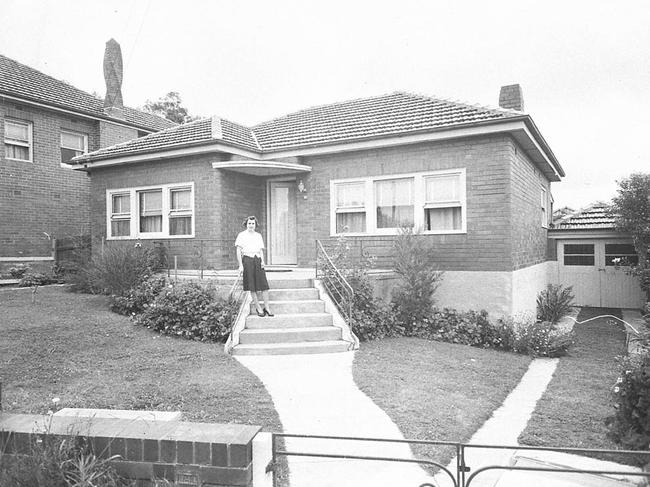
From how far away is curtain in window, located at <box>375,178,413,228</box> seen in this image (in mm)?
12336

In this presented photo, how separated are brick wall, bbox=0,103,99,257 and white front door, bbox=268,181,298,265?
8.15 m

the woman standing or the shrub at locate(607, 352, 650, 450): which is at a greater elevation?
the woman standing

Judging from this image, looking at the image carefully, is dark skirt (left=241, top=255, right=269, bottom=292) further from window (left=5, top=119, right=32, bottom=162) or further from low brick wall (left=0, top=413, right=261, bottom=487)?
window (left=5, top=119, right=32, bottom=162)

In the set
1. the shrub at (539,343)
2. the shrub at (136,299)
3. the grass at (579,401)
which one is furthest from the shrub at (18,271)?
the grass at (579,401)

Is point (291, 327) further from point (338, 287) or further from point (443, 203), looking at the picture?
point (443, 203)

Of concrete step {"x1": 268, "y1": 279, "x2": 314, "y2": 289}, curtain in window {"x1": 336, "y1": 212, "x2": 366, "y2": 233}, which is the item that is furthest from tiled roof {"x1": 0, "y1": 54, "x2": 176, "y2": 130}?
concrete step {"x1": 268, "y1": 279, "x2": 314, "y2": 289}

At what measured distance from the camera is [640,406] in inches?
172

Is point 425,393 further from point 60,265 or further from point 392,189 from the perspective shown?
point 60,265

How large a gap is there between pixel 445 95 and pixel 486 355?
7.95 metres

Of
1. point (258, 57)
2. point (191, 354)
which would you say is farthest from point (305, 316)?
point (258, 57)

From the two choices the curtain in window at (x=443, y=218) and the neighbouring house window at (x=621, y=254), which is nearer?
the curtain in window at (x=443, y=218)

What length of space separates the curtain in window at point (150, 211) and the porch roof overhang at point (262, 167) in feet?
8.13

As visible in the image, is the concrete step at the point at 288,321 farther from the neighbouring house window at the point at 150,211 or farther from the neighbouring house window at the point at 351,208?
the neighbouring house window at the point at 150,211

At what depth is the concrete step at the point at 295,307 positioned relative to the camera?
9763mm
